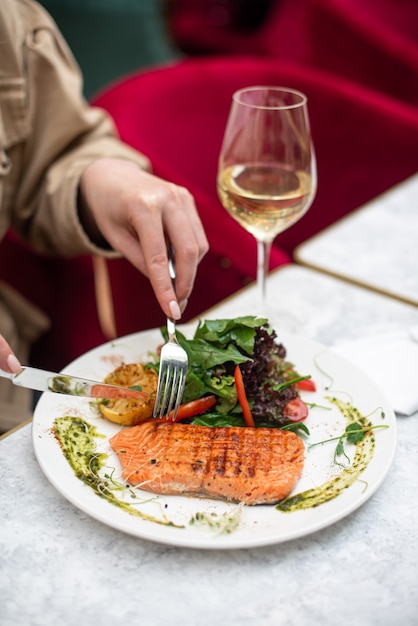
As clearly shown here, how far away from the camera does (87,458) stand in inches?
Result: 37.4

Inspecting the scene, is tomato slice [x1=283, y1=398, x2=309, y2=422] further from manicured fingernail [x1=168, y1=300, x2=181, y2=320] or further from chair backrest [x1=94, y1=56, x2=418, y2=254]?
chair backrest [x1=94, y1=56, x2=418, y2=254]

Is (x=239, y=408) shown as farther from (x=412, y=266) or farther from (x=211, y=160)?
(x=211, y=160)

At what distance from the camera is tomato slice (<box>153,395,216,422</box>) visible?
1025 millimetres

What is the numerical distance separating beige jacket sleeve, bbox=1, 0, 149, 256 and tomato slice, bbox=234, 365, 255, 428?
1.92 ft

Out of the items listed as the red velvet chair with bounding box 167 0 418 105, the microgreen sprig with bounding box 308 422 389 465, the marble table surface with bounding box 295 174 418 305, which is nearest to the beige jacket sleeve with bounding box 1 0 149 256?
the marble table surface with bounding box 295 174 418 305

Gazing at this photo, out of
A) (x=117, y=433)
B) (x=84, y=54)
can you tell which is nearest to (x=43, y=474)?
(x=117, y=433)

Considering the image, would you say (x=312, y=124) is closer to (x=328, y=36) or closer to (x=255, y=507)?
(x=328, y=36)

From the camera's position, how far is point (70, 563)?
0.83 meters

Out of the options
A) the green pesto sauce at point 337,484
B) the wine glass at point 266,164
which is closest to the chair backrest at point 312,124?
the wine glass at point 266,164

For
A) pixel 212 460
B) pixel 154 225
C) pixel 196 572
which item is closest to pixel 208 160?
pixel 154 225

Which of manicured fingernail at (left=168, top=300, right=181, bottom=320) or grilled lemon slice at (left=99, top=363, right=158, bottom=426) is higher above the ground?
manicured fingernail at (left=168, top=300, right=181, bottom=320)

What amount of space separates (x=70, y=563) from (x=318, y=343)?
0.57m

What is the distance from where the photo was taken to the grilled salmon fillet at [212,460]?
891mm

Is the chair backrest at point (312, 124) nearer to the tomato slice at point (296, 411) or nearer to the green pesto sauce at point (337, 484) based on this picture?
the tomato slice at point (296, 411)
